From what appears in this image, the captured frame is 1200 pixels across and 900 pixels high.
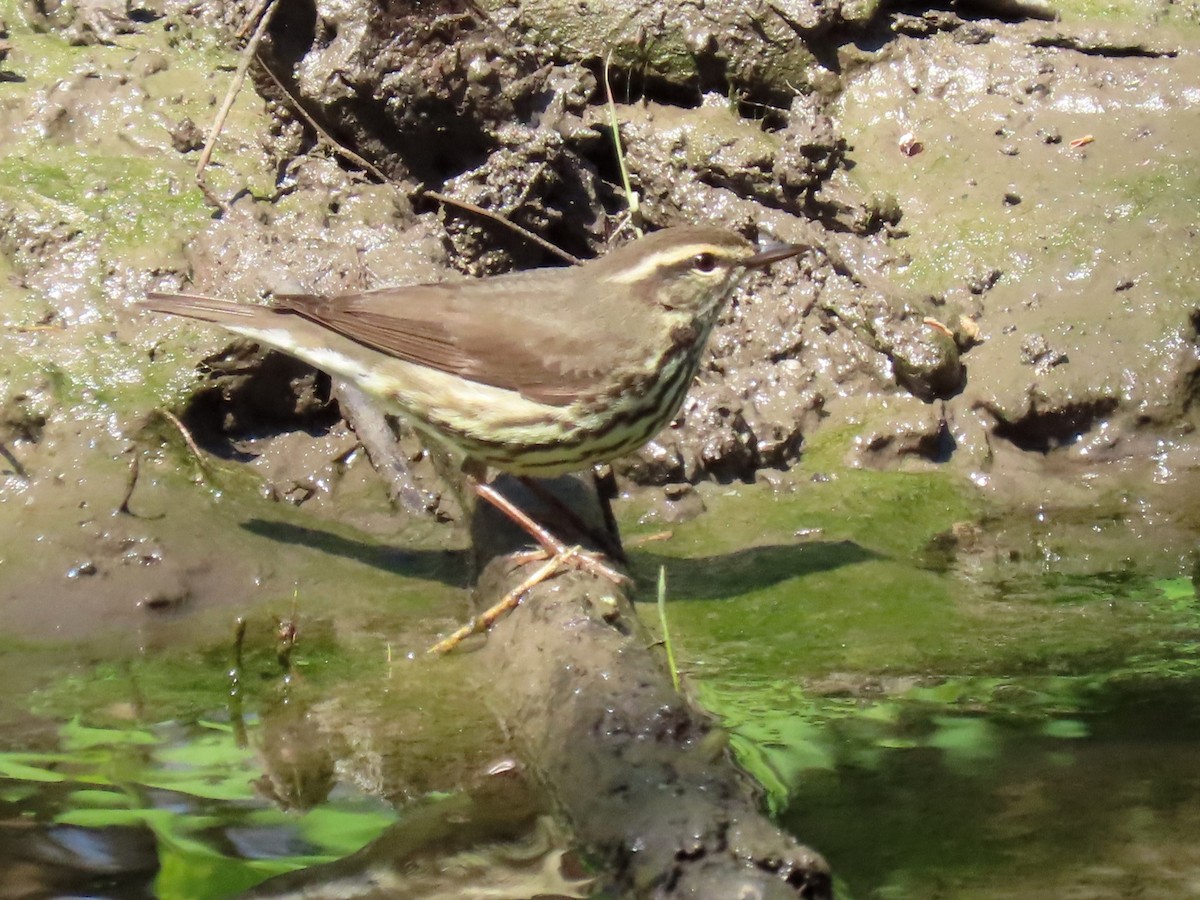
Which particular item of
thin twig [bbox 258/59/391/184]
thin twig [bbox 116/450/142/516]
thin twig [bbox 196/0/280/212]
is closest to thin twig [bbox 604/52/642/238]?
thin twig [bbox 258/59/391/184]

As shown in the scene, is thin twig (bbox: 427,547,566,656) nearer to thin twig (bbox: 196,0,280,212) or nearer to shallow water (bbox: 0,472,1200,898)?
shallow water (bbox: 0,472,1200,898)

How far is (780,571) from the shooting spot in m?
6.20

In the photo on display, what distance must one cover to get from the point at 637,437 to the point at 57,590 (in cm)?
242

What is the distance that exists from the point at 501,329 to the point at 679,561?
1.42m

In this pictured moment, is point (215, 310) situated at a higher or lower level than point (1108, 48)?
lower

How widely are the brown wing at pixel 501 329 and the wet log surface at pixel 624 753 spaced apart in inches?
32.8

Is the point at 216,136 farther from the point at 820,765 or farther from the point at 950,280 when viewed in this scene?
the point at 820,765

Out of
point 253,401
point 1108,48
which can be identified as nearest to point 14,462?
point 253,401

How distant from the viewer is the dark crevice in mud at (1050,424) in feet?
Result: 23.9

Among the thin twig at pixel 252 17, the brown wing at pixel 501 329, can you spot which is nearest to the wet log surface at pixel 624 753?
the brown wing at pixel 501 329

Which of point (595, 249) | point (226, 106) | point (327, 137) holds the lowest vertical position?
point (595, 249)

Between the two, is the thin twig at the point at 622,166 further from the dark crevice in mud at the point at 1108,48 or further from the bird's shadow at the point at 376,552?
the dark crevice in mud at the point at 1108,48

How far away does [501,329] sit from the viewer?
566 cm

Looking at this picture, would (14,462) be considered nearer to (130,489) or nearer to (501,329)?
(130,489)
